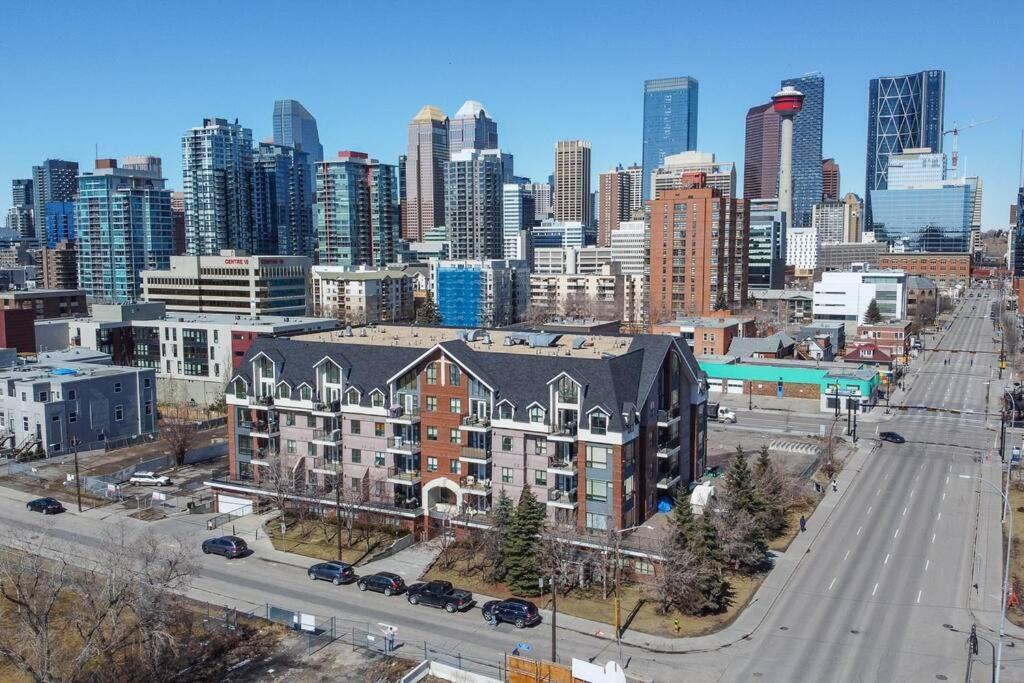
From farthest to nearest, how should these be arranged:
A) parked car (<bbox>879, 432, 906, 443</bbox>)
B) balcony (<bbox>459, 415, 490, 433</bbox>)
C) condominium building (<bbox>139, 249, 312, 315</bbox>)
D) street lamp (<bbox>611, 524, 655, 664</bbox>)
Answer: condominium building (<bbox>139, 249, 312, 315</bbox>), parked car (<bbox>879, 432, 906, 443</bbox>), balcony (<bbox>459, 415, 490, 433</bbox>), street lamp (<bbox>611, 524, 655, 664</bbox>)

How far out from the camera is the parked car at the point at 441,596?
156 ft

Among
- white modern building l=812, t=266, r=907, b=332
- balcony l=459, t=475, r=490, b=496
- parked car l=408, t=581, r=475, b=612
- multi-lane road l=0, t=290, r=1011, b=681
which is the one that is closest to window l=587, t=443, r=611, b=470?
balcony l=459, t=475, r=490, b=496

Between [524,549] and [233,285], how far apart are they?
125m

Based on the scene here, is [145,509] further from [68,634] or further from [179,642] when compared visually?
[179,642]

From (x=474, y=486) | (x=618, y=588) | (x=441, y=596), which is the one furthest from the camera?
(x=474, y=486)

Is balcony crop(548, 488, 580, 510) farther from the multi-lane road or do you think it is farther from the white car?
the white car

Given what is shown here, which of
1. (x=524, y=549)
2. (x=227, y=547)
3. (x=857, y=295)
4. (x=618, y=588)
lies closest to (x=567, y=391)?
(x=524, y=549)

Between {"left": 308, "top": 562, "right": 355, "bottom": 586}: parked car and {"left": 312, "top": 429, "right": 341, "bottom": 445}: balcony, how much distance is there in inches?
457

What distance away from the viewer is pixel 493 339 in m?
Answer: 71.1

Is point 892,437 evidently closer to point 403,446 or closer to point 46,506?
point 403,446

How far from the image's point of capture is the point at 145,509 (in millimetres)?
66250

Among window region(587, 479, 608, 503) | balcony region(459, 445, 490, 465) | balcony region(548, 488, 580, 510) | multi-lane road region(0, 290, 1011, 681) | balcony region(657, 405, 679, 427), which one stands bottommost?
multi-lane road region(0, 290, 1011, 681)

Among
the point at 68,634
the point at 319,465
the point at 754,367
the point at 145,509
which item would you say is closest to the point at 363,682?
the point at 68,634

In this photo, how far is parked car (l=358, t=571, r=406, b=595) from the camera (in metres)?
50.0
